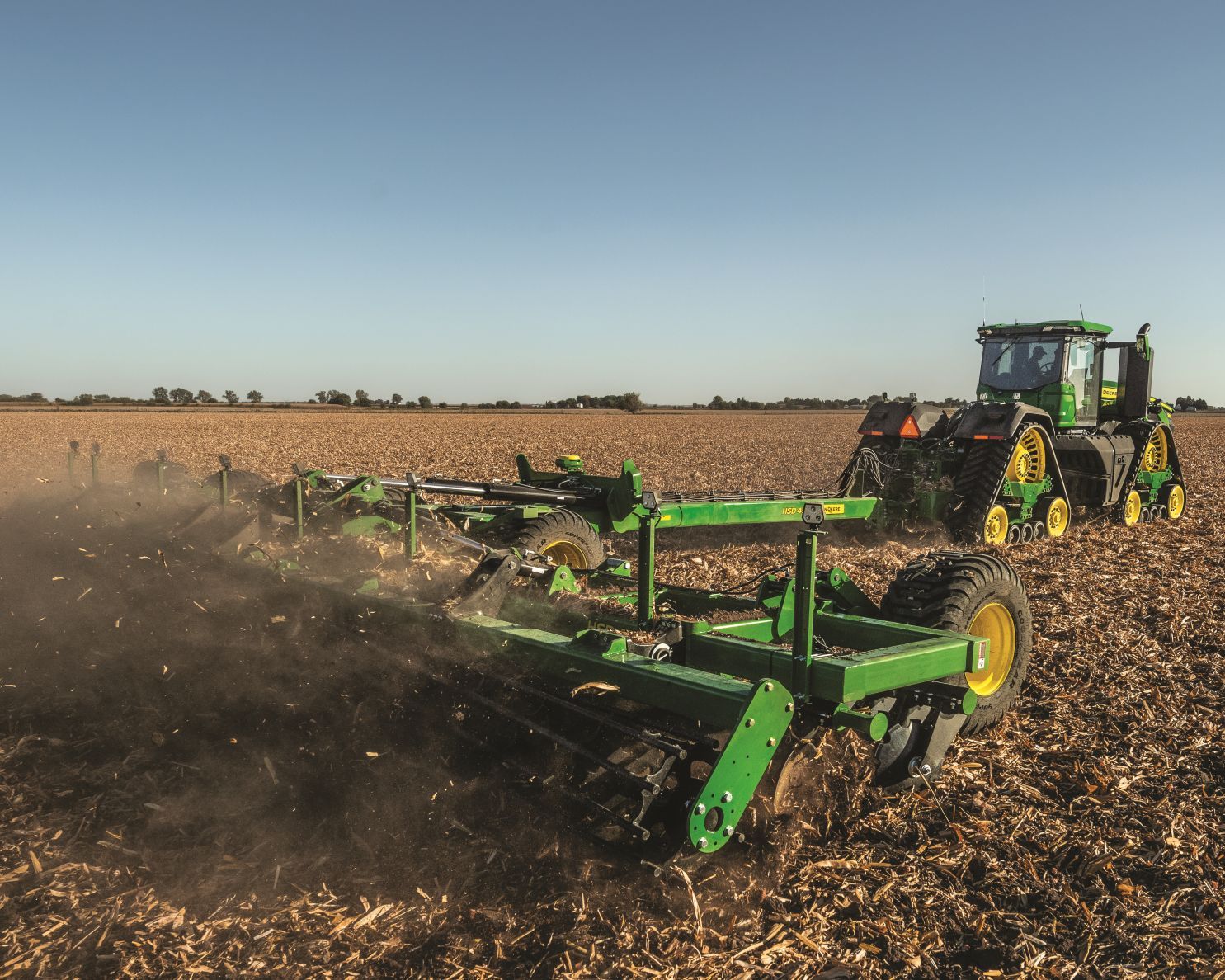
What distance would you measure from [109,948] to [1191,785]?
461 cm

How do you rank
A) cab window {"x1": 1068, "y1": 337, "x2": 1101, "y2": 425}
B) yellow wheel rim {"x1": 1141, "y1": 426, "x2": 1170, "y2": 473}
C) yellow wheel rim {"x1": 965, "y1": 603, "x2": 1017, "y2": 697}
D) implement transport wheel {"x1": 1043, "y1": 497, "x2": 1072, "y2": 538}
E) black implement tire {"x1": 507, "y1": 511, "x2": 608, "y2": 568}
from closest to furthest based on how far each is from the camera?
yellow wheel rim {"x1": 965, "y1": 603, "x2": 1017, "y2": 697} → black implement tire {"x1": 507, "y1": 511, "x2": 608, "y2": 568} → implement transport wheel {"x1": 1043, "y1": 497, "x2": 1072, "y2": 538} → cab window {"x1": 1068, "y1": 337, "x2": 1101, "y2": 425} → yellow wheel rim {"x1": 1141, "y1": 426, "x2": 1170, "y2": 473}

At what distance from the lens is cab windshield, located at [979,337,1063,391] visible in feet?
37.8

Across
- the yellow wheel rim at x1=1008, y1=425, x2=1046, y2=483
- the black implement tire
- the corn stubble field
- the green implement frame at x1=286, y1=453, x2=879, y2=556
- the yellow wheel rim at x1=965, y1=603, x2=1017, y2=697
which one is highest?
the yellow wheel rim at x1=1008, y1=425, x2=1046, y2=483

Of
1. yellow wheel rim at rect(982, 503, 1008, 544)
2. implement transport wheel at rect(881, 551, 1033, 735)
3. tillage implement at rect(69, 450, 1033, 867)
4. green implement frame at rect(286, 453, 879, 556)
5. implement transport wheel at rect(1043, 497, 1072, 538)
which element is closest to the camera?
tillage implement at rect(69, 450, 1033, 867)

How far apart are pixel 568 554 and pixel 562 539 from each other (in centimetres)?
24

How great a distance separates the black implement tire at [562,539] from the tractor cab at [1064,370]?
7.26 m

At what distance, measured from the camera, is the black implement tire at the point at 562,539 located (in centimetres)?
665

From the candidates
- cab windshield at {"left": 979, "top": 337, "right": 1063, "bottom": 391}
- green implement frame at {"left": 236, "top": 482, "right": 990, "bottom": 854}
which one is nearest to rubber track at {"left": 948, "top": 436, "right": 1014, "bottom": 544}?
cab windshield at {"left": 979, "top": 337, "right": 1063, "bottom": 391}

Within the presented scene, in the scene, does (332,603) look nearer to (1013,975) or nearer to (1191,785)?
(1013,975)

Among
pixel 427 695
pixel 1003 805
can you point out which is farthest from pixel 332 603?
pixel 1003 805

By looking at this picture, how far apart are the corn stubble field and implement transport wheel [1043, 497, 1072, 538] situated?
4.90 m

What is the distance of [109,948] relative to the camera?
118 inches

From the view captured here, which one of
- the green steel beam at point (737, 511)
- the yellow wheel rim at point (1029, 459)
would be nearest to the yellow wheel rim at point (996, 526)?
the yellow wheel rim at point (1029, 459)

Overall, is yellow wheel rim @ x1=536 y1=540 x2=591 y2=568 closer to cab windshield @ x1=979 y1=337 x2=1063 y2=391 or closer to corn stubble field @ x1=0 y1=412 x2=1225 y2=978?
corn stubble field @ x1=0 y1=412 x2=1225 y2=978
